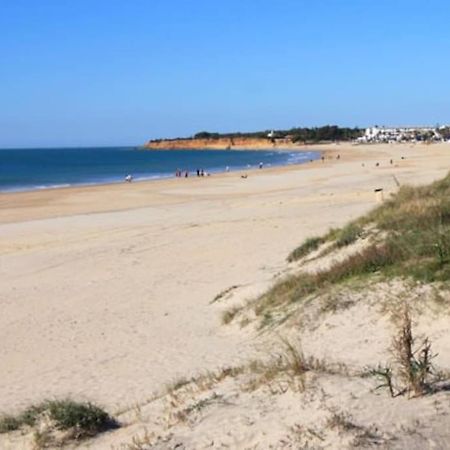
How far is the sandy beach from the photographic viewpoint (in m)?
8.66

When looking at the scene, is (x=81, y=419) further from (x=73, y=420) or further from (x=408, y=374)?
(x=408, y=374)

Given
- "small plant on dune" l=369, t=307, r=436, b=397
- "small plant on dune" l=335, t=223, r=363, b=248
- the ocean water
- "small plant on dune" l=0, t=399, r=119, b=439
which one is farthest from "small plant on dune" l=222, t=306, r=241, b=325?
the ocean water

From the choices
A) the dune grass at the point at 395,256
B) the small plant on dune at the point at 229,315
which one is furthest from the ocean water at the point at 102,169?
the small plant on dune at the point at 229,315

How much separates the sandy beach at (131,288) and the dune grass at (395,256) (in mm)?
1011

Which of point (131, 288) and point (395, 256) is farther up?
point (395, 256)

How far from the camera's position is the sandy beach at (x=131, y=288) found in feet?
28.4

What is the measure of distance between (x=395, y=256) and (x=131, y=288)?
594 centimetres

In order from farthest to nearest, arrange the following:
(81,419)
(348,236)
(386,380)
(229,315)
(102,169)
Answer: (102,169), (348,236), (229,315), (81,419), (386,380)

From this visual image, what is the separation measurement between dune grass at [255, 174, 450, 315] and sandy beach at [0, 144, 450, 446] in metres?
1.01

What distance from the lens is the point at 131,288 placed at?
544 inches

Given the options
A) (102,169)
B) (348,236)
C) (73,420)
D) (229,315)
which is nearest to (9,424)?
(73,420)

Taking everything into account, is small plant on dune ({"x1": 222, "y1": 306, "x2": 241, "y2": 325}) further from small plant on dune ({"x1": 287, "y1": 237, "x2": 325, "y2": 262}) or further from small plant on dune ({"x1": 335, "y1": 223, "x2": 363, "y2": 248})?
small plant on dune ({"x1": 287, "y1": 237, "x2": 325, "y2": 262})

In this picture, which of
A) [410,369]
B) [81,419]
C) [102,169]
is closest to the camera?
[410,369]

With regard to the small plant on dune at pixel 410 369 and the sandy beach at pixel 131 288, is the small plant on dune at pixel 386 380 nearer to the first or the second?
the small plant on dune at pixel 410 369
